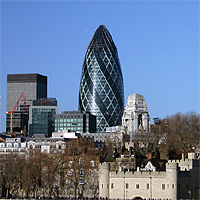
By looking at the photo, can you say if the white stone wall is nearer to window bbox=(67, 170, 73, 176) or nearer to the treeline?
the treeline

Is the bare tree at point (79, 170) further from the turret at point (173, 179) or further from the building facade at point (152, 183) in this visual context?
the turret at point (173, 179)

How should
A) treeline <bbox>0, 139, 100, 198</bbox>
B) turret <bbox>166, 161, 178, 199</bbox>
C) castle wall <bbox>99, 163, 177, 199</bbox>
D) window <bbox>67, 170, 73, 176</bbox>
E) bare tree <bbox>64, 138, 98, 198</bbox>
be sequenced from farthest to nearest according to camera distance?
window <bbox>67, 170, 73, 176</bbox> < bare tree <bbox>64, 138, 98, 198</bbox> < treeline <bbox>0, 139, 100, 198</bbox> < castle wall <bbox>99, 163, 177, 199</bbox> < turret <bbox>166, 161, 178, 199</bbox>

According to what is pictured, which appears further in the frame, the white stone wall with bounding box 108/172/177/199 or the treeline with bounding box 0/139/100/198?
the treeline with bounding box 0/139/100/198

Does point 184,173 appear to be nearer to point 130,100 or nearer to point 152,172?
point 152,172

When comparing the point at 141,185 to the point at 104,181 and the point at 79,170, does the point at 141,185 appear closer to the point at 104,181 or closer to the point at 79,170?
the point at 104,181

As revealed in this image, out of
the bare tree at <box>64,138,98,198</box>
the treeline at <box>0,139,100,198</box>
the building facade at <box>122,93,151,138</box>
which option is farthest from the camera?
the building facade at <box>122,93,151,138</box>

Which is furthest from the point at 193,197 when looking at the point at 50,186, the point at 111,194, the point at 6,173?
the point at 6,173

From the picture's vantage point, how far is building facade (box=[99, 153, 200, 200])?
265ft

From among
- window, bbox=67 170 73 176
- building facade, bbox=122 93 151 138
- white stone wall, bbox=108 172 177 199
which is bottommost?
white stone wall, bbox=108 172 177 199

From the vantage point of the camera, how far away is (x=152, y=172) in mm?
82500

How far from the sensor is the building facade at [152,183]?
3182 inches

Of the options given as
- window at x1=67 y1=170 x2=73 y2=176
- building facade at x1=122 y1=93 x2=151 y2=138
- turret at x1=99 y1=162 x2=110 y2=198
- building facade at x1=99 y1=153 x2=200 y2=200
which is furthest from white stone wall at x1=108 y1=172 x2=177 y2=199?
building facade at x1=122 y1=93 x2=151 y2=138

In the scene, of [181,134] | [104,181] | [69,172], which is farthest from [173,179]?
[181,134]

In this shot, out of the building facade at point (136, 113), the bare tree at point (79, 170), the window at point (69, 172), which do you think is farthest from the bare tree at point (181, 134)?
the building facade at point (136, 113)
